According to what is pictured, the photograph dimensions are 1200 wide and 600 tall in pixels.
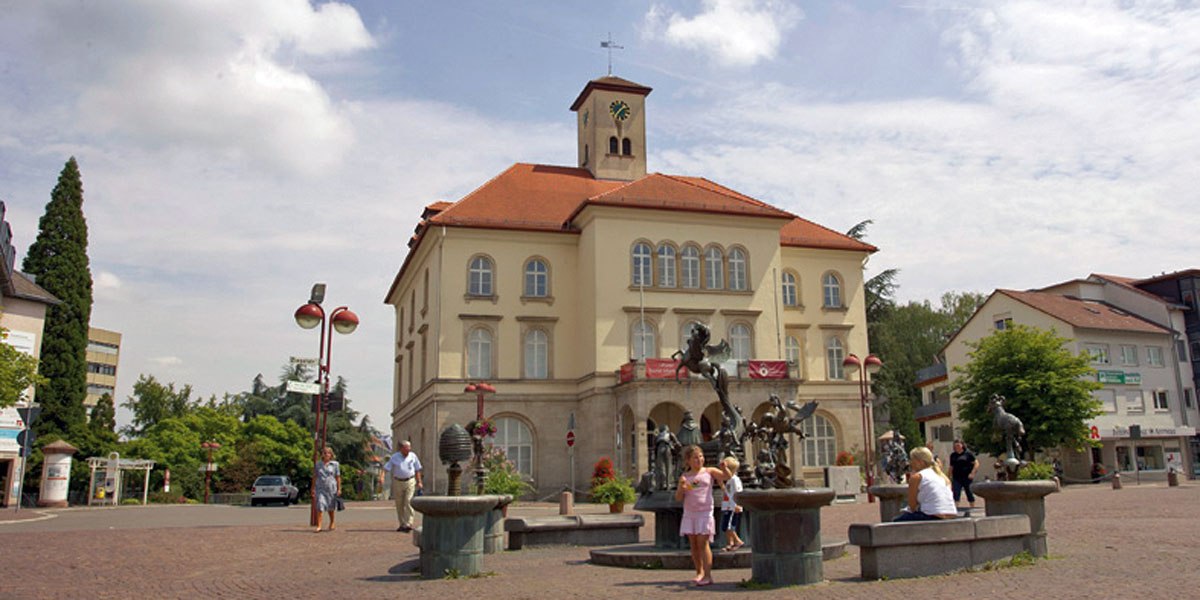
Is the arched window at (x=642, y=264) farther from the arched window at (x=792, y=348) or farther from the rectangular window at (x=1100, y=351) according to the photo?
the rectangular window at (x=1100, y=351)

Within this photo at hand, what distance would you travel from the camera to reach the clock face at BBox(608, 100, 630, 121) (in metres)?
48.4

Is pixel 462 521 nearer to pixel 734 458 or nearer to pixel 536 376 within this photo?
pixel 734 458

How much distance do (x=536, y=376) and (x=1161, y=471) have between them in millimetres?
34324

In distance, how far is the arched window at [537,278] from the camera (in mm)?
41188

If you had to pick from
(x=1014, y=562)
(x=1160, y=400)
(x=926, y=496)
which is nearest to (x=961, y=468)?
(x=1014, y=562)

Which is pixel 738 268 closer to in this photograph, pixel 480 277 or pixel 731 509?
pixel 480 277

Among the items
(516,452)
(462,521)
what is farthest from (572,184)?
(462,521)

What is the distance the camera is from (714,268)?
4106 centimetres

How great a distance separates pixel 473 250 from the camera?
40.3 meters

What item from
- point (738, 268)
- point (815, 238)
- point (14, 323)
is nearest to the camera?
point (14, 323)

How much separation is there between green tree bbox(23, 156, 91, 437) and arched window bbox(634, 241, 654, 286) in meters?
26.8

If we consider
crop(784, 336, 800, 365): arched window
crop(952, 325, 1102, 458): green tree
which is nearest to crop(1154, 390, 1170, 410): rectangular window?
crop(952, 325, 1102, 458): green tree

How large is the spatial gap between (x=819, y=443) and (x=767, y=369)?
25.1 ft

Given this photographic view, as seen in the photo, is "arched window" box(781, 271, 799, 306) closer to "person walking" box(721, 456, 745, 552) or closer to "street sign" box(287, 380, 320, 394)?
"street sign" box(287, 380, 320, 394)
